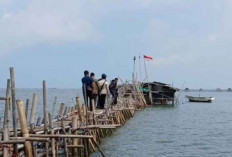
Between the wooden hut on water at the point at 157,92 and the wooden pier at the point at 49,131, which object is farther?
the wooden hut on water at the point at 157,92

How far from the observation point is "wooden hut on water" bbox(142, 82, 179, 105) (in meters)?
52.4

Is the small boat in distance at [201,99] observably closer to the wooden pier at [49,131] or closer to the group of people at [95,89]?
the wooden pier at [49,131]

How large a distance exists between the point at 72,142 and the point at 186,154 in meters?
6.12

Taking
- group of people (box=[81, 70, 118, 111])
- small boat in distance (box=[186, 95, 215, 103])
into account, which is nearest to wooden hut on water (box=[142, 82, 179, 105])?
small boat in distance (box=[186, 95, 215, 103])

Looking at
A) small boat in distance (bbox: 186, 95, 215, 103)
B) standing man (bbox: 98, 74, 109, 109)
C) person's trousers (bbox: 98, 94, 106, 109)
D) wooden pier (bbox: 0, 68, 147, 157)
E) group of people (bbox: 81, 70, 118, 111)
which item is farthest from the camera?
small boat in distance (bbox: 186, 95, 215, 103)

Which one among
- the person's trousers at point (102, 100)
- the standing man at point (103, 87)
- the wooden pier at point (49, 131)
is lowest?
the wooden pier at point (49, 131)

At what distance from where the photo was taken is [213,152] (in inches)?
762

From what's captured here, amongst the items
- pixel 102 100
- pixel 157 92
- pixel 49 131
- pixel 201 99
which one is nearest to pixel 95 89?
pixel 102 100

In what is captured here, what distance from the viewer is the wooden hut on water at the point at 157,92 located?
52.4 meters

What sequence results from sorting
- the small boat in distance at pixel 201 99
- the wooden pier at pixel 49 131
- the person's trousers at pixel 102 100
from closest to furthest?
the wooden pier at pixel 49 131 < the person's trousers at pixel 102 100 < the small boat in distance at pixel 201 99

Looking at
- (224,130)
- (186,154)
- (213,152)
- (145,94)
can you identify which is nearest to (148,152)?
(186,154)

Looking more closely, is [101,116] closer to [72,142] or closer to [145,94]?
[72,142]

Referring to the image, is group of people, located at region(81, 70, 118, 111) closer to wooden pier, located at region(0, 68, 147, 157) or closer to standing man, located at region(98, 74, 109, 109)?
standing man, located at region(98, 74, 109, 109)

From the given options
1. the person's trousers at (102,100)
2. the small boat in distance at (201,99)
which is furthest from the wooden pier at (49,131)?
the small boat in distance at (201,99)
